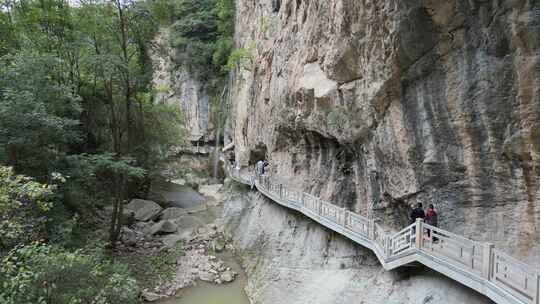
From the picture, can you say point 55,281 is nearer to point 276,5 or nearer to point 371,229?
point 371,229

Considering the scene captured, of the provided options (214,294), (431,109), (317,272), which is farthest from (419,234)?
(214,294)

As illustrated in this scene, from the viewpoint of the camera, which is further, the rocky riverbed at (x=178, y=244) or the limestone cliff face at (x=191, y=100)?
the limestone cliff face at (x=191, y=100)

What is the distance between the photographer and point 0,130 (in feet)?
34.5

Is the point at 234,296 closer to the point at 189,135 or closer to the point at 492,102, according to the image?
the point at 492,102

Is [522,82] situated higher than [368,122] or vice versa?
[522,82]

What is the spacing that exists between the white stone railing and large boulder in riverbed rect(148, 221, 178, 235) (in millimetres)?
13474

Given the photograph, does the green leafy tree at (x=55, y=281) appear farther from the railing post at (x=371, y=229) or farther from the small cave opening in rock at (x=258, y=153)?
the small cave opening in rock at (x=258, y=153)

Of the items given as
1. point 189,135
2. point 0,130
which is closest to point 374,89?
point 0,130

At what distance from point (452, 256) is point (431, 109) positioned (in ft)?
13.0

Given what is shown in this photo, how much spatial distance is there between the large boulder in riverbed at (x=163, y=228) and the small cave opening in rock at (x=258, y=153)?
8.52 meters

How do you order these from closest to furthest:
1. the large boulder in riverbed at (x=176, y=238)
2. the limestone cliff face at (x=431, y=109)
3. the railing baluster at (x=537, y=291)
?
the railing baluster at (x=537, y=291), the limestone cliff face at (x=431, y=109), the large boulder in riverbed at (x=176, y=238)

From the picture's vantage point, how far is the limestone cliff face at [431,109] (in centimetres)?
739

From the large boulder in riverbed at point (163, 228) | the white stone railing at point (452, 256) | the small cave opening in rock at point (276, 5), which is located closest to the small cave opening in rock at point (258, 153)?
the large boulder in riverbed at point (163, 228)

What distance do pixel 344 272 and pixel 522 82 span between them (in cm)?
708
